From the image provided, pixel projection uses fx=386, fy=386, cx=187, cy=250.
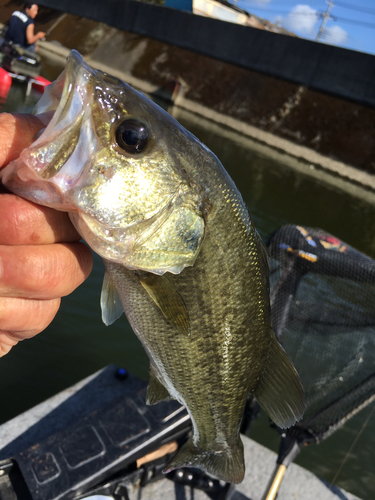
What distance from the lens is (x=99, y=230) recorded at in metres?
1.47

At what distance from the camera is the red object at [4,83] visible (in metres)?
13.2

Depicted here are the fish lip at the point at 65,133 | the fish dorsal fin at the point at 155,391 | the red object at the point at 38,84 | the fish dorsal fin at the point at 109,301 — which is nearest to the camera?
the fish lip at the point at 65,133

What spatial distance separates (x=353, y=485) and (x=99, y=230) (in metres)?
4.90

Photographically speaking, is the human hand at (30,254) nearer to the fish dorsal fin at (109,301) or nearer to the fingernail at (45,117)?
the fingernail at (45,117)

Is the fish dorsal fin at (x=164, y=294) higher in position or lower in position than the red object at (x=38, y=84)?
higher

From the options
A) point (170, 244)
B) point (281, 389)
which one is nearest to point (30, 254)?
point (170, 244)

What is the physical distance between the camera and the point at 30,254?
1.48 m

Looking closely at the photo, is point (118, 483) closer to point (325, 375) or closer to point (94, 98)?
point (325, 375)

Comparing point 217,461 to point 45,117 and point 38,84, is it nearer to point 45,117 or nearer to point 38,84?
point 45,117

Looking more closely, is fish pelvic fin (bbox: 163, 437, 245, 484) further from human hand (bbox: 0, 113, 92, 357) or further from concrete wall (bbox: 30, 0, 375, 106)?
concrete wall (bbox: 30, 0, 375, 106)

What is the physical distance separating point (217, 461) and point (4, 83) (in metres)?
14.8

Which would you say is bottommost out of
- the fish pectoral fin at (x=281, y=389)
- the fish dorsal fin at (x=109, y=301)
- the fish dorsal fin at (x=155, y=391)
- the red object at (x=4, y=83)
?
the red object at (x=4, y=83)

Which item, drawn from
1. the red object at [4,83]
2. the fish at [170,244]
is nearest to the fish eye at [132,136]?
the fish at [170,244]

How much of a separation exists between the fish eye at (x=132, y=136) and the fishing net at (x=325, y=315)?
8.34 feet
